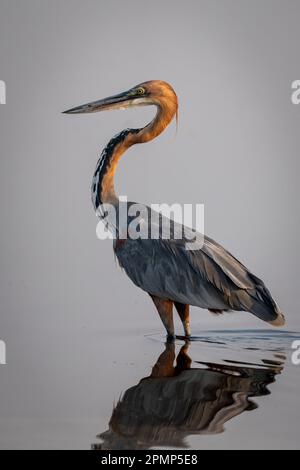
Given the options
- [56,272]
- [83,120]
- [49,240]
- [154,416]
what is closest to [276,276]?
[56,272]

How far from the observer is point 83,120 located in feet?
87.5

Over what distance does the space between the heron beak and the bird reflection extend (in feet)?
11.2

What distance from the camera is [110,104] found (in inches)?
368

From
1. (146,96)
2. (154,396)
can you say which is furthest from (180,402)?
(146,96)

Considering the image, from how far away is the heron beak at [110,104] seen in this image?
365 inches

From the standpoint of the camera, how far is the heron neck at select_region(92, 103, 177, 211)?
338 inches

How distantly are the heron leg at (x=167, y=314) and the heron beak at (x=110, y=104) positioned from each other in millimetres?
2404

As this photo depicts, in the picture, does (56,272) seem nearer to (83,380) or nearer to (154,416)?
(83,380)

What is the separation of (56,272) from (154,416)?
27.2 feet

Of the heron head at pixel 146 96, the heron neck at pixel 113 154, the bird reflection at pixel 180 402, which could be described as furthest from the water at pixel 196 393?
the heron head at pixel 146 96

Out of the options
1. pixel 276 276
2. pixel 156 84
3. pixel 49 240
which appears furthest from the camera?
pixel 49 240

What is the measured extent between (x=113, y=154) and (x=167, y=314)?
6.13ft

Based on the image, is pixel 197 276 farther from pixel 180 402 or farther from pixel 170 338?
pixel 180 402
